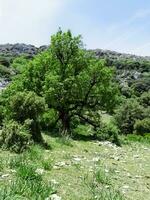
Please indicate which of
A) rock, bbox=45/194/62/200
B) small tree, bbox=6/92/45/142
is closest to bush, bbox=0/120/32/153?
small tree, bbox=6/92/45/142

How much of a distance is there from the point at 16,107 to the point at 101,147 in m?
5.49

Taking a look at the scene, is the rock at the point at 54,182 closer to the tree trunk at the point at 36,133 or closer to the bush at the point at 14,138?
the bush at the point at 14,138

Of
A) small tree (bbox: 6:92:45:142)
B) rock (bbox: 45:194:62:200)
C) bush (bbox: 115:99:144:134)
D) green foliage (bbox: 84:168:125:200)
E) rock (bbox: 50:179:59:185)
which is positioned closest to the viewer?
rock (bbox: 45:194:62:200)

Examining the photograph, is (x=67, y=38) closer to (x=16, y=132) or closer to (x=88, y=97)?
(x=88, y=97)

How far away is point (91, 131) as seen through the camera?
31328mm

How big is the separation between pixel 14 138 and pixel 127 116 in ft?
210

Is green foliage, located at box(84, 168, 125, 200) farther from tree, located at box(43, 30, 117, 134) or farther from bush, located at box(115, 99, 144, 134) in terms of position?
bush, located at box(115, 99, 144, 134)

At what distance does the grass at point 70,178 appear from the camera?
10.6 meters

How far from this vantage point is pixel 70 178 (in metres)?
13.0

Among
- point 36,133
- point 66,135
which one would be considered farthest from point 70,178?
point 66,135

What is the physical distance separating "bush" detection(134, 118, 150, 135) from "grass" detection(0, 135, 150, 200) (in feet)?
187

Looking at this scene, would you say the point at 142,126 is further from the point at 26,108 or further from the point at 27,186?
the point at 27,186

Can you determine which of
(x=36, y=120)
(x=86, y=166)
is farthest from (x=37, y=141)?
(x=86, y=166)

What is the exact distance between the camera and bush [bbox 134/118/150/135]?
7488 centimetres
